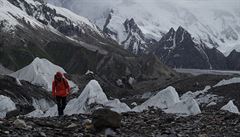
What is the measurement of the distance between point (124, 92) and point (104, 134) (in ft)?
495

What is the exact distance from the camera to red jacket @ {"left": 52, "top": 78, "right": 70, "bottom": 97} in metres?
27.4

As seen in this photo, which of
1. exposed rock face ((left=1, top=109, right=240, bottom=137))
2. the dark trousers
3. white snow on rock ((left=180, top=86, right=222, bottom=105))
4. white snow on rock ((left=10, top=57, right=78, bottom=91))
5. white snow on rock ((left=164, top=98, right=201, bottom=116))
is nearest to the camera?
exposed rock face ((left=1, top=109, right=240, bottom=137))

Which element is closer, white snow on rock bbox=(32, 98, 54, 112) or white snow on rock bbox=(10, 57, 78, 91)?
white snow on rock bbox=(32, 98, 54, 112)

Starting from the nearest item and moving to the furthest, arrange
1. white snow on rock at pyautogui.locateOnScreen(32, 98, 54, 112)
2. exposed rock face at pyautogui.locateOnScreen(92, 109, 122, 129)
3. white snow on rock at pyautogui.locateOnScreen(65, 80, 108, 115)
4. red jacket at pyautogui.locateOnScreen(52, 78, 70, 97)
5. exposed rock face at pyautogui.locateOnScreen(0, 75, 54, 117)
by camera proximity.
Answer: exposed rock face at pyautogui.locateOnScreen(92, 109, 122, 129) < red jacket at pyautogui.locateOnScreen(52, 78, 70, 97) < white snow on rock at pyautogui.locateOnScreen(65, 80, 108, 115) < exposed rock face at pyautogui.locateOnScreen(0, 75, 54, 117) < white snow on rock at pyautogui.locateOnScreen(32, 98, 54, 112)

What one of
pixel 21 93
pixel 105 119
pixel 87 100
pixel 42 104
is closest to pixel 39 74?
pixel 21 93

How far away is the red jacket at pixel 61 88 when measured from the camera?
27391 mm

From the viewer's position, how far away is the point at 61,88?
27.5 m

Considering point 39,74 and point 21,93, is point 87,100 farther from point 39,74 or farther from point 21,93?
point 39,74

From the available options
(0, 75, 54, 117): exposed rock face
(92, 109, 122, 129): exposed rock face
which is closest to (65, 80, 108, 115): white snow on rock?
(92, 109, 122, 129): exposed rock face

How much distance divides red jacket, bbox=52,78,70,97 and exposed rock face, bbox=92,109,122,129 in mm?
6436

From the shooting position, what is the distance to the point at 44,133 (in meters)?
18.6

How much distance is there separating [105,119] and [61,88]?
7.15m

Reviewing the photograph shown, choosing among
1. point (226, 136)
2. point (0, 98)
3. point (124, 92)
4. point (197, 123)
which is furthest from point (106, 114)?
point (124, 92)

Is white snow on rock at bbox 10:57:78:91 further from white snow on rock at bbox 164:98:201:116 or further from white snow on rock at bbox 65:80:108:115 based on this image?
white snow on rock at bbox 164:98:201:116
